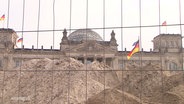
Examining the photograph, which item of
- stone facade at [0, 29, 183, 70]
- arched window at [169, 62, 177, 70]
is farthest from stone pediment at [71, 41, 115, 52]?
arched window at [169, 62, 177, 70]

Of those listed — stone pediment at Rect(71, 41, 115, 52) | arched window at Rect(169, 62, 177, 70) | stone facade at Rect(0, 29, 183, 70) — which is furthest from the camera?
stone pediment at Rect(71, 41, 115, 52)

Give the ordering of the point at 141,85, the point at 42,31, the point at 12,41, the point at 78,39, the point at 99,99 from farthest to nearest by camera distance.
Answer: the point at 78,39
the point at 12,41
the point at 141,85
the point at 99,99
the point at 42,31

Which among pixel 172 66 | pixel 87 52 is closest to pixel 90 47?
pixel 87 52

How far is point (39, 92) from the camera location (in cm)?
1728

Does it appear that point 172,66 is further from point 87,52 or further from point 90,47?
point 87,52

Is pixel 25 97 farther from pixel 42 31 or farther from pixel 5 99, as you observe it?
pixel 42 31

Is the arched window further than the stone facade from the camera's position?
No

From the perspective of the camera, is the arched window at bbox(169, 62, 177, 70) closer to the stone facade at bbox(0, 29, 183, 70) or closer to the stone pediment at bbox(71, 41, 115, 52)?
the stone facade at bbox(0, 29, 183, 70)

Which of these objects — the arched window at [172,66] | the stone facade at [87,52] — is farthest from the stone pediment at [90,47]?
the arched window at [172,66]

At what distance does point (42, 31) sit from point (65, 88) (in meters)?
5.81

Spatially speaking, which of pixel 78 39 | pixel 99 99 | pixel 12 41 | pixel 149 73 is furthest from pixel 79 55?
pixel 99 99

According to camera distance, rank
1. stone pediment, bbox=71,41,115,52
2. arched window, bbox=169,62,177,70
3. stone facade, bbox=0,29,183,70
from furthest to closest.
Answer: stone pediment, bbox=71,41,115,52 < stone facade, bbox=0,29,183,70 < arched window, bbox=169,62,177,70

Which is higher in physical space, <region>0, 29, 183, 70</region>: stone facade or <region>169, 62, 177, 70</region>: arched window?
<region>0, 29, 183, 70</region>: stone facade

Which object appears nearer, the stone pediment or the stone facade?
the stone facade
